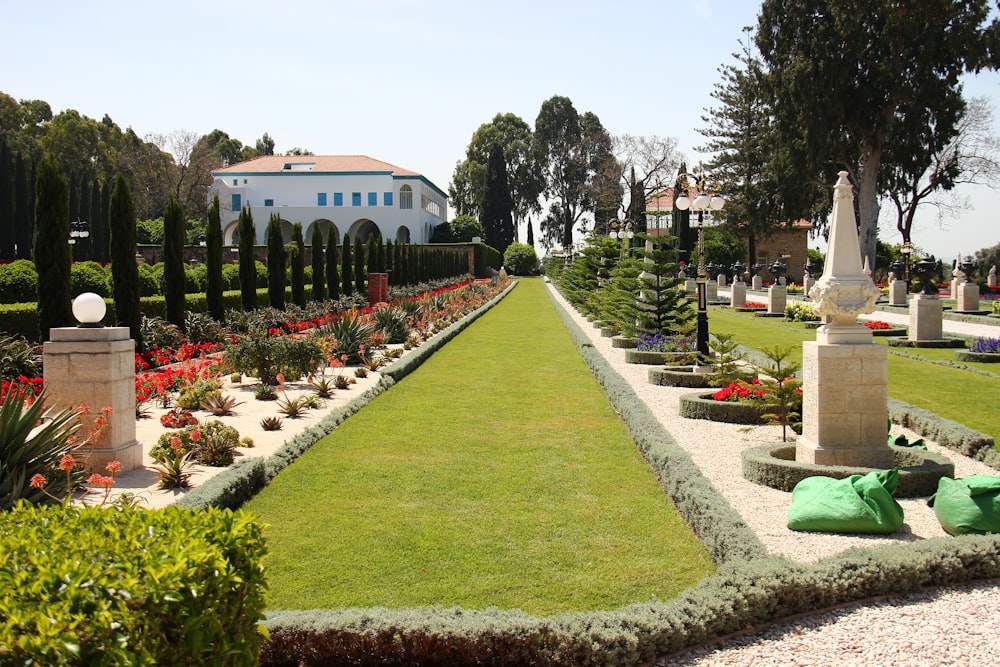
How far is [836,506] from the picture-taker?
5203 mm

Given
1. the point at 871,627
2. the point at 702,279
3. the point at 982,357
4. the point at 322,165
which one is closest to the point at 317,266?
the point at 702,279

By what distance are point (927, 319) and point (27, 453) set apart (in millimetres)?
17028

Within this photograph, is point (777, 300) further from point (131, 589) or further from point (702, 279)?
point (131, 589)

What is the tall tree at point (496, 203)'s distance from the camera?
7175 centimetres

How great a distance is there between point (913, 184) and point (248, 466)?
154 ft

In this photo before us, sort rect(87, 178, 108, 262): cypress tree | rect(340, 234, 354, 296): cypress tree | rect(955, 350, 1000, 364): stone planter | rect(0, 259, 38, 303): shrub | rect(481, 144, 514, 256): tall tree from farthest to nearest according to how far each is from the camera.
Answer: rect(481, 144, 514, 256): tall tree < rect(87, 178, 108, 262): cypress tree < rect(340, 234, 354, 296): cypress tree < rect(0, 259, 38, 303): shrub < rect(955, 350, 1000, 364): stone planter

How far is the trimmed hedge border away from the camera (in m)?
6.02

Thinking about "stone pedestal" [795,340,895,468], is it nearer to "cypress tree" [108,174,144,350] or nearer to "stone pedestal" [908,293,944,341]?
"cypress tree" [108,174,144,350]

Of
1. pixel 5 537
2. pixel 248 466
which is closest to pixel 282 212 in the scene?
pixel 248 466

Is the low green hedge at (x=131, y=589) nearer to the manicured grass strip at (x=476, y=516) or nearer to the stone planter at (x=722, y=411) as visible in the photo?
the manicured grass strip at (x=476, y=516)

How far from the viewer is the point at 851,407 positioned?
21.2ft

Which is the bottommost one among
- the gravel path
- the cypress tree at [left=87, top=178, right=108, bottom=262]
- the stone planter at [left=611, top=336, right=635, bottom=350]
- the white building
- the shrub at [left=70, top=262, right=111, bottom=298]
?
the gravel path

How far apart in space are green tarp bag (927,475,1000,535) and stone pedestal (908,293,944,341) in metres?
13.5

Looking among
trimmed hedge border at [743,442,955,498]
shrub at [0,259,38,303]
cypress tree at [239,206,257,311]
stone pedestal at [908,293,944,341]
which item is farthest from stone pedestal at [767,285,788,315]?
trimmed hedge border at [743,442,955,498]
